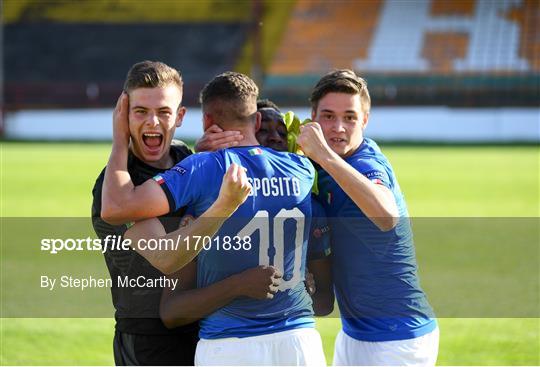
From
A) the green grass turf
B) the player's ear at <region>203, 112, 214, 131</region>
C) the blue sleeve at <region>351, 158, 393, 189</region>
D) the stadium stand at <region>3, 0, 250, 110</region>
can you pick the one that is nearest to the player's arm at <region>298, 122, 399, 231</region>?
the blue sleeve at <region>351, 158, 393, 189</region>

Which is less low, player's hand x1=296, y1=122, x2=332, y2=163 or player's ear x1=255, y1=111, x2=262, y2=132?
player's ear x1=255, y1=111, x2=262, y2=132

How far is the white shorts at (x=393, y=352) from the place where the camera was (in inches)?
146

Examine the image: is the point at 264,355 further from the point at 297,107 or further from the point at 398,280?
the point at 297,107

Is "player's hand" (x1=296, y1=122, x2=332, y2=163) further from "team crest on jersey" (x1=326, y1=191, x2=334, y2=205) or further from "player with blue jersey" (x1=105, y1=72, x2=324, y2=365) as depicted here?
"team crest on jersey" (x1=326, y1=191, x2=334, y2=205)

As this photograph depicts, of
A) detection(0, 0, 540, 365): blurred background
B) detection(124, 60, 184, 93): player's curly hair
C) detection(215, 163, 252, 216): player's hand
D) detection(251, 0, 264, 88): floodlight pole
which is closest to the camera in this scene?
detection(215, 163, 252, 216): player's hand

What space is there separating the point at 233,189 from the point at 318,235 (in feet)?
2.51

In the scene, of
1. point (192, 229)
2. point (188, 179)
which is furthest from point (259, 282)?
point (188, 179)

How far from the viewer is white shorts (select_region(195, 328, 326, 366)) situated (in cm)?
329

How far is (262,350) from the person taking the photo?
10.8 ft

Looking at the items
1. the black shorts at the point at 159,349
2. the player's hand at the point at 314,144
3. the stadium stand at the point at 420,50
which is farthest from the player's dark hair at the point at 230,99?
the stadium stand at the point at 420,50

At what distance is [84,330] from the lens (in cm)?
704

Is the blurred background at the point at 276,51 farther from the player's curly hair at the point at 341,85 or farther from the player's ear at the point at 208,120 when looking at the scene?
the player's ear at the point at 208,120

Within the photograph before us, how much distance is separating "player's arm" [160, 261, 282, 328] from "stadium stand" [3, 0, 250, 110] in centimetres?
3273

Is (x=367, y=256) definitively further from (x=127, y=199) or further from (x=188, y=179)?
(x=127, y=199)
